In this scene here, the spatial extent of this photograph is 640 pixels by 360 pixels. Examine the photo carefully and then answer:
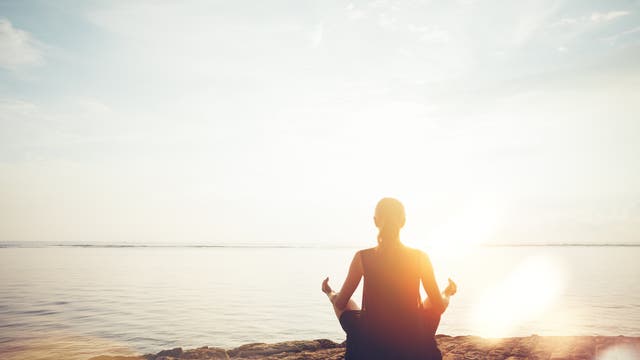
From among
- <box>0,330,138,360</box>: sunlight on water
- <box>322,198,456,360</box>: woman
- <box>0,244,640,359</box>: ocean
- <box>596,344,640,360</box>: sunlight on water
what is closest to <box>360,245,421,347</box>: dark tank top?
<box>322,198,456,360</box>: woman

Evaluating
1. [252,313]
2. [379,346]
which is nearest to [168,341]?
[252,313]

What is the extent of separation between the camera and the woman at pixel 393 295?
15.8 ft

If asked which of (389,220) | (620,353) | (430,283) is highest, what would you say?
(389,220)

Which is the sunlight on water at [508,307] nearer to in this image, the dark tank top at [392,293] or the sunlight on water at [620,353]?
the sunlight on water at [620,353]

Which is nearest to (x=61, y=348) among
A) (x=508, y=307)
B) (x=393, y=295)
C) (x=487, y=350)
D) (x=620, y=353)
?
(x=487, y=350)

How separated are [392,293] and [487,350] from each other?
20.3 feet

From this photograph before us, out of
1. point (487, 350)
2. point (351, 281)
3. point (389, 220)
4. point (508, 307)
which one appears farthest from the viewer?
point (508, 307)

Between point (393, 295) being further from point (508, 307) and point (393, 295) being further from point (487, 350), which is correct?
point (508, 307)

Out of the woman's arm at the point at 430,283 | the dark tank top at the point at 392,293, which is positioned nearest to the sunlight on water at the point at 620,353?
the woman's arm at the point at 430,283

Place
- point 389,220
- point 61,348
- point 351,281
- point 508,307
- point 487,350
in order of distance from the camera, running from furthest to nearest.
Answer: point 508,307, point 61,348, point 487,350, point 351,281, point 389,220

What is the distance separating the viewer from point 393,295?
4863 mm

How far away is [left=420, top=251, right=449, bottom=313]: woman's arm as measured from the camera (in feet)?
15.9

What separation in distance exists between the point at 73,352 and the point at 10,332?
498 centimetres

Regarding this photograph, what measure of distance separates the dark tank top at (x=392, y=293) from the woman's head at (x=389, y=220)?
14 centimetres
